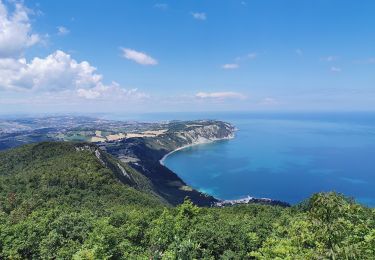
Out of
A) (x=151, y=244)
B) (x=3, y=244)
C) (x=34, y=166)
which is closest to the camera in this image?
(x=3, y=244)

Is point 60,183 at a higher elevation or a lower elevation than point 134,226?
lower

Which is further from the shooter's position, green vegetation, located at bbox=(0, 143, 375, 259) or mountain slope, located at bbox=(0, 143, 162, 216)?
mountain slope, located at bbox=(0, 143, 162, 216)

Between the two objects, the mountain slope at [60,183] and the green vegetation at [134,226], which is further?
the mountain slope at [60,183]

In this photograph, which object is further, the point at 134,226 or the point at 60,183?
the point at 60,183

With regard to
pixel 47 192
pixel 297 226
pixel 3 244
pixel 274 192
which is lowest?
pixel 274 192

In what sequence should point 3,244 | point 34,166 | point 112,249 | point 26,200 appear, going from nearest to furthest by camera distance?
point 112,249 < point 3,244 < point 26,200 < point 34,166

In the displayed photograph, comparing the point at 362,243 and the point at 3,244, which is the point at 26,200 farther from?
the point at 362,243

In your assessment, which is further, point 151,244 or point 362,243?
point 151,244

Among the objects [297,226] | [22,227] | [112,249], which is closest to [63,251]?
[112,249]
